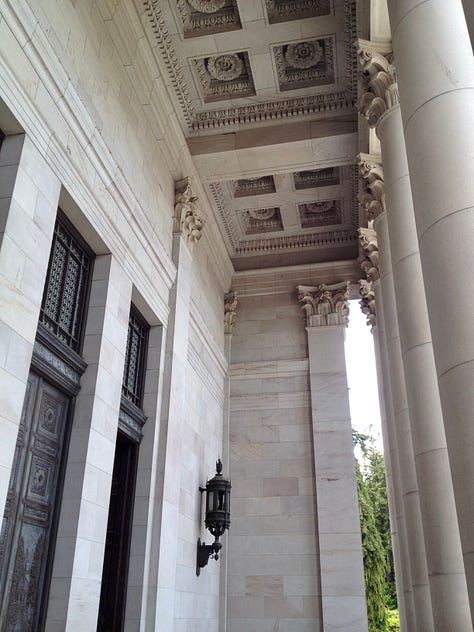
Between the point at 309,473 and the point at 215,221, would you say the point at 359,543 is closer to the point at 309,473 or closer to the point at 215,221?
the point at 309,473

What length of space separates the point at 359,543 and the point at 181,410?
6108 mm

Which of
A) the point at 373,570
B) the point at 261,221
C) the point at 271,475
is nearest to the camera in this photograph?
the point at 271,475

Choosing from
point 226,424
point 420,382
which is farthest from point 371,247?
point 420,382

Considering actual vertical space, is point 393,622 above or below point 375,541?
below

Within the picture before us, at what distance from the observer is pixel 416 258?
7984 millimetres

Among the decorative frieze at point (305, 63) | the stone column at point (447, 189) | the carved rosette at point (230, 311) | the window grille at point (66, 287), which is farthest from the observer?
the carved rosette at point (230, 311)

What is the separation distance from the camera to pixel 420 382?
7305mm

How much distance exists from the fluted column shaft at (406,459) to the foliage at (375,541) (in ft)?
53.6

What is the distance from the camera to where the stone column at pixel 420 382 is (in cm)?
604

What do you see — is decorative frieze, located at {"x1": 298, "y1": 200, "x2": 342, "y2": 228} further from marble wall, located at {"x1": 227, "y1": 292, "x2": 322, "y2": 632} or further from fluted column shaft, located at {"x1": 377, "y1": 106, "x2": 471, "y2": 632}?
fluted column shaft, located at {"x1": 377, "y1": 106, "x2": 471, "y2": 632}

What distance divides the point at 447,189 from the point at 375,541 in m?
25.0

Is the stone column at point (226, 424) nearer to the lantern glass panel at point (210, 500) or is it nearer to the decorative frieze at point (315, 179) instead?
the lantern glass panel at point (210, 500)

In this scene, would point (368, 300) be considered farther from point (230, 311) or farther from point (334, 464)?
point (334, 464)

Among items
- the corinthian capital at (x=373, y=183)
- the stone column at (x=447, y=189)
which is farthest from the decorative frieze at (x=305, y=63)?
the stone column at (x=447, y=189)
